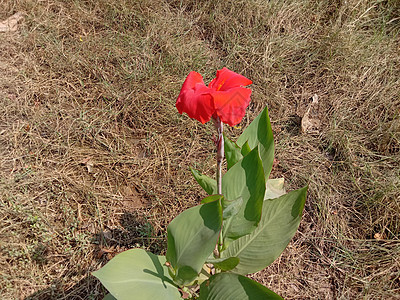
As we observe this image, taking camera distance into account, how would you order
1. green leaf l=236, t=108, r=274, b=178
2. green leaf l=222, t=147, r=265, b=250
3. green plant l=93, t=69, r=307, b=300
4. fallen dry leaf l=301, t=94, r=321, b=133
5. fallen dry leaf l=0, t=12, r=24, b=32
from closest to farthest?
green plant l=93, t=69, r=307, b=300 < green leaf l=222, t=147, r=265, b=250 < green leaf l=236, t=108, r=274, b=178 < fallen dry leaf l=301, t=94, r=321, b=133 < fallen dry leaf l=0, t=12, r=24, b=32

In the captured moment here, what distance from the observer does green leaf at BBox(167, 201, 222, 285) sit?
1.17m

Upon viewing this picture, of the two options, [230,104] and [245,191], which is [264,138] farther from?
[230,104]

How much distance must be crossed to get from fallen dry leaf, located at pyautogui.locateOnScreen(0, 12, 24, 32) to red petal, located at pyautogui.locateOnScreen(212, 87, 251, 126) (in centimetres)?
247

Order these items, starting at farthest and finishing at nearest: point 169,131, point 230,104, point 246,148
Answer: point 169,131
point 246,148
point 230,104

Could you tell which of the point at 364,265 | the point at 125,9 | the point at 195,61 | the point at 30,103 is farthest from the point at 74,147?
the point at 364,265

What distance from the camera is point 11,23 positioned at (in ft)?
9.21

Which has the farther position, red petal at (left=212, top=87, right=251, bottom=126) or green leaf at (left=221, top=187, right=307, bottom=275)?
green leaf at (left=221, top=187, right=307, bottom=275)

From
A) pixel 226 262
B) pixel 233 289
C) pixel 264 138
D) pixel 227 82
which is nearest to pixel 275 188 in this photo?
pixel 264 138

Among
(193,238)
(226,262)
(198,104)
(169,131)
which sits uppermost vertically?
(198,104)

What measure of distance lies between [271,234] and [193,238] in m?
0.39

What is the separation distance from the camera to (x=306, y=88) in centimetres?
257

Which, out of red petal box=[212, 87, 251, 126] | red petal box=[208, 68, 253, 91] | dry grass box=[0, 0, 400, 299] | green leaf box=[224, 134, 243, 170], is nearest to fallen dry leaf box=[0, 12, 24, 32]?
dry grass box=[0, 0, 400, 299]

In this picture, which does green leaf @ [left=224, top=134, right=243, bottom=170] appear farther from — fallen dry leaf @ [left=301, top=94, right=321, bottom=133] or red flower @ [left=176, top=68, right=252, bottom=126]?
fallen dry leaf @ [left=301, top=94, right=321, bottom=133]

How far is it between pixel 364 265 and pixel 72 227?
1.58m
